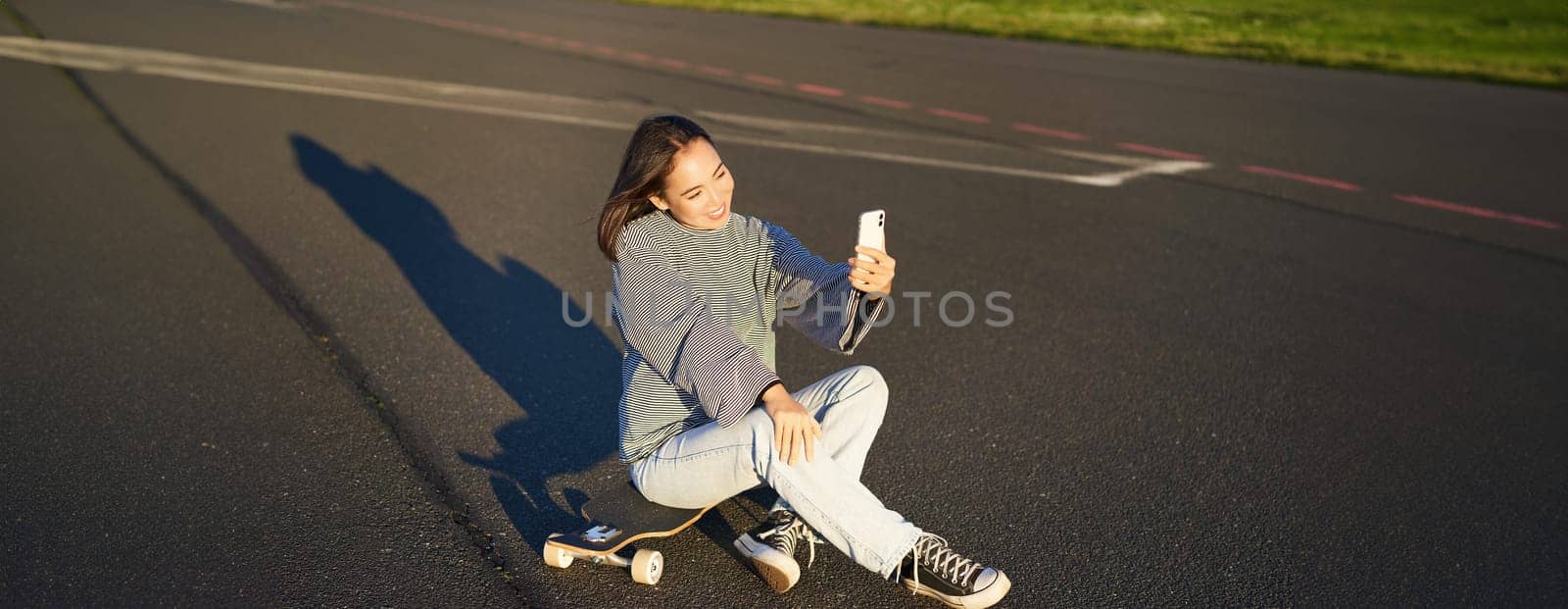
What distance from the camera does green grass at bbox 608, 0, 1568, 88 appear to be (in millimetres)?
15578

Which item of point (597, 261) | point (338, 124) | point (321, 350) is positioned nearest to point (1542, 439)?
point (597, 261)

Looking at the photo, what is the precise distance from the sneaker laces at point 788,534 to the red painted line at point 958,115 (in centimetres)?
758

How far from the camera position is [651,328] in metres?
3.51

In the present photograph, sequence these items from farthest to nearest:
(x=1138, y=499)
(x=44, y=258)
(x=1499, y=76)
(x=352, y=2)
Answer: (x=352, y=2), (x=1499, y=76), (x=44, y=258), (x=1138, y=499)

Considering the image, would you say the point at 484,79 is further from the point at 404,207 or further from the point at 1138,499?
the point at 1138,499

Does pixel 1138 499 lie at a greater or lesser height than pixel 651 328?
lesser

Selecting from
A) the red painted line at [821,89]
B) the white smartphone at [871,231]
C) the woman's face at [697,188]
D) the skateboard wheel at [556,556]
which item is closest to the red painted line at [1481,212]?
the red painted line at [821,89]

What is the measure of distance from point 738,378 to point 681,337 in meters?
0.22

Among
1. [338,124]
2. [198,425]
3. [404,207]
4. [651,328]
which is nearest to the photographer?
[651,328]

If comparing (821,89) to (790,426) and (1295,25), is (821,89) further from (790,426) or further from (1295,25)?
(1295,25)

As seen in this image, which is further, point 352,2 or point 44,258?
point 352,2

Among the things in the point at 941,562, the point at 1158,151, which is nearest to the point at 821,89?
Answer: the point at 1158,151

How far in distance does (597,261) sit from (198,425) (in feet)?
8.50

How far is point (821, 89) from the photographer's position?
1227 cm
